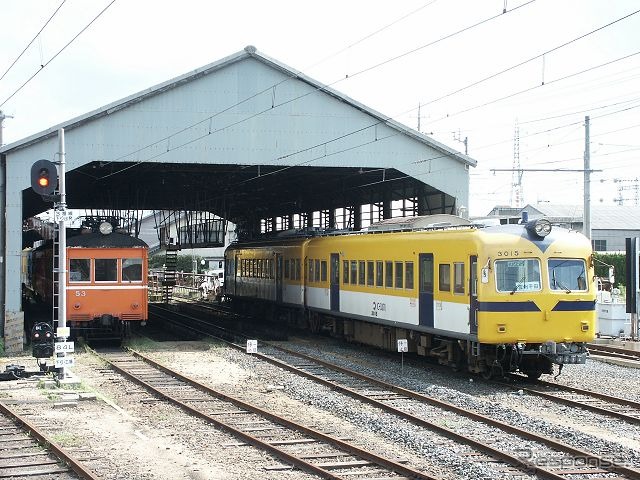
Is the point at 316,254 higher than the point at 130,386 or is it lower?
higher

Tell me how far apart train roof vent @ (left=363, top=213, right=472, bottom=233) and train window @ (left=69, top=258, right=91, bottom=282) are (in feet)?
25.6

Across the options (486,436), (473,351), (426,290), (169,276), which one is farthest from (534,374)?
(169,276)

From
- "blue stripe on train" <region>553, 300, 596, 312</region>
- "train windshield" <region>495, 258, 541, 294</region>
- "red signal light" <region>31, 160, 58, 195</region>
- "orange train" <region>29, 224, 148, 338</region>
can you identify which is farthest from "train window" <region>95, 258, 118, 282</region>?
"blue stripe on train" <region>553, 300, 596, 312</region>

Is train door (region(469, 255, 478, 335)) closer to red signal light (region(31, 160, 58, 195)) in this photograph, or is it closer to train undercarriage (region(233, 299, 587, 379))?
train undercarriage (region(233, 299, 587, 379))

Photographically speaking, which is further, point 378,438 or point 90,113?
point 90,113

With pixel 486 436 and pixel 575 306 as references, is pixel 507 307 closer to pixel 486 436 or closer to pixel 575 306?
pixel 575 306

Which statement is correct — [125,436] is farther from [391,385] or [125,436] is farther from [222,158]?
→ [222,158]

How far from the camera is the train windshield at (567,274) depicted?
15.4 m

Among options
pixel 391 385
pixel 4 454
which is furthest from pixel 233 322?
pixel 4 454

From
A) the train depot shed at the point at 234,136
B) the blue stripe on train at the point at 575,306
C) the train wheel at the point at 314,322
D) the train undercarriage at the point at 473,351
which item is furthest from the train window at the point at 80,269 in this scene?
the blue stripe on train at the point at 575,306

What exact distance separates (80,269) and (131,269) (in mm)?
1326

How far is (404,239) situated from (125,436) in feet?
28.7

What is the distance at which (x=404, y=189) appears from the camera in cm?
2897

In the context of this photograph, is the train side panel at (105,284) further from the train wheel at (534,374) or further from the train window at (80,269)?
the train wheel at (534,374)
